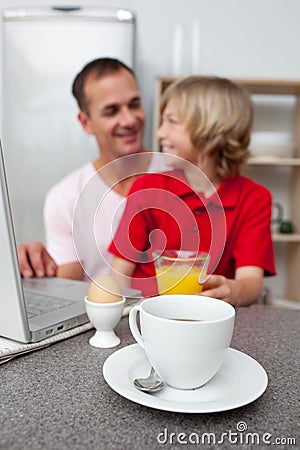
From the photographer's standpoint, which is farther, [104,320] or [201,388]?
[104,320]

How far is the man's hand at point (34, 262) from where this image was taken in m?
1.18

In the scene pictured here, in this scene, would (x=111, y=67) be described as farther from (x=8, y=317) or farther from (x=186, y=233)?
(x=8, y=317)

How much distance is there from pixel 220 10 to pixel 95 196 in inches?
87.9

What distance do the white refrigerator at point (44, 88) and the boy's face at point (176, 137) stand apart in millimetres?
729

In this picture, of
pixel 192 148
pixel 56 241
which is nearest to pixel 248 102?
pixel 192 148

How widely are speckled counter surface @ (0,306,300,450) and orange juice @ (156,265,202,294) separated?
162 mm

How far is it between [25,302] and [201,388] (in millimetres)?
292

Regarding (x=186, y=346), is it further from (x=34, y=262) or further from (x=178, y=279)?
(x=34, y=262)

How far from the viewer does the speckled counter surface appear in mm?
497

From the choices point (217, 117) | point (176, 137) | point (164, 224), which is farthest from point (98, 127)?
point (164, 224)

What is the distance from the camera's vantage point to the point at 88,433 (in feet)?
Result: 1.67

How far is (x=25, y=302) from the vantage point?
74 cm

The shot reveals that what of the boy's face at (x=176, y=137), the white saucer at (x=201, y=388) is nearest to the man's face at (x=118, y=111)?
the boy's face at (x=176, y=137)

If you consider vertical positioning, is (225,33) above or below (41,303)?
above
